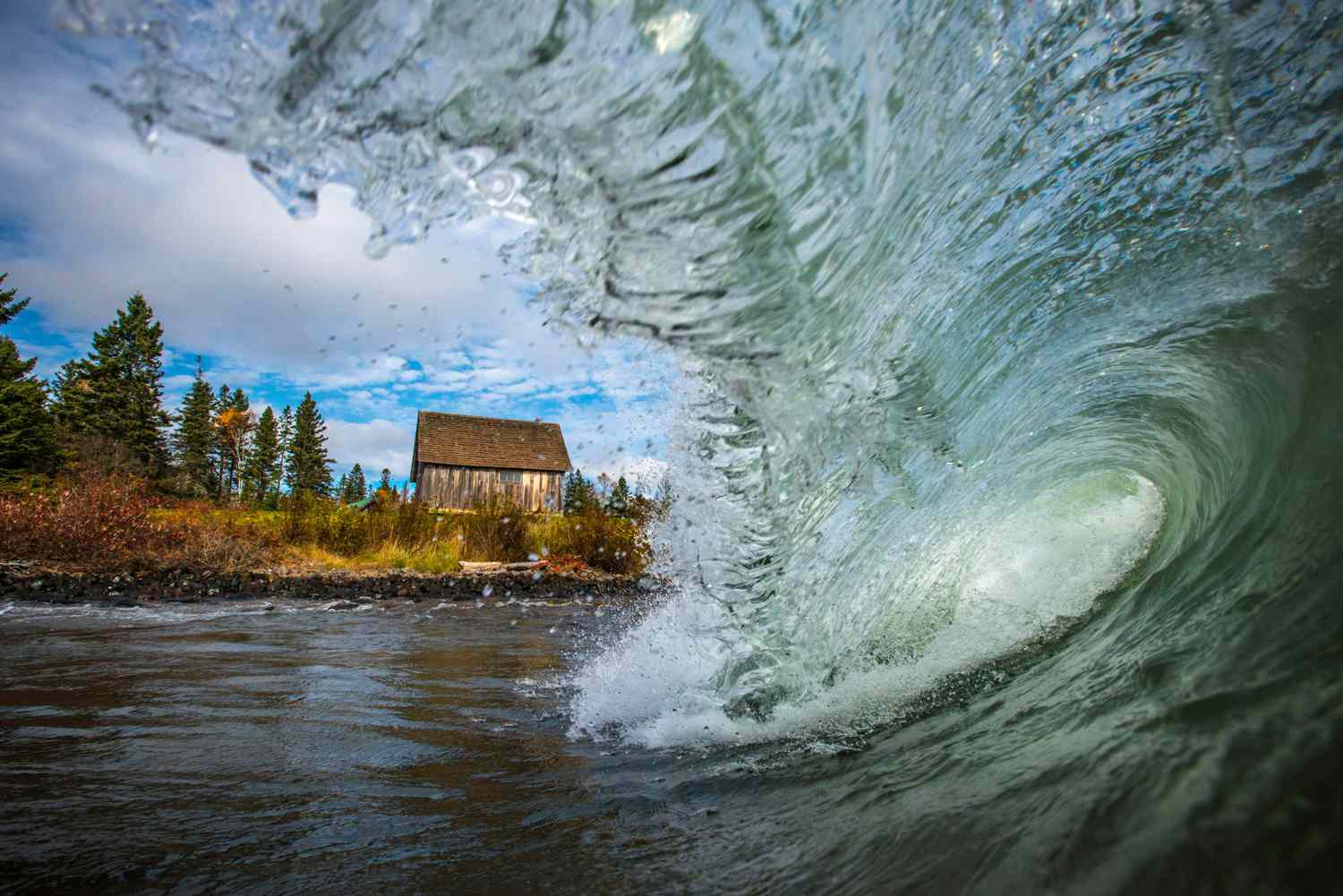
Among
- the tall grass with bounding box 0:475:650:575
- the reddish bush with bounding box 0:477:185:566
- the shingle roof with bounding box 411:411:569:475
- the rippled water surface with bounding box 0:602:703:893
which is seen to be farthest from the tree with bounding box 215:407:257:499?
the rippled water surface with bounding box 0:602:703:893

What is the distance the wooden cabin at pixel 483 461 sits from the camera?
34469mm

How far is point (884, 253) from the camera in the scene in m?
2.82

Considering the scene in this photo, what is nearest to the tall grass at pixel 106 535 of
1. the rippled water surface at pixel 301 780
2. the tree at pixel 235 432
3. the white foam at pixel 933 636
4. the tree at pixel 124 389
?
the rippled water surface at pixel 301 780

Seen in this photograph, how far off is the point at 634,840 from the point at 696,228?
6.56 feet

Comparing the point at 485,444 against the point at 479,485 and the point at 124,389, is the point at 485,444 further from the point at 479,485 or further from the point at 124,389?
the point at 124,389

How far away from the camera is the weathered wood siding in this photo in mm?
34250

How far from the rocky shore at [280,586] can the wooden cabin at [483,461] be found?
21.7 meters

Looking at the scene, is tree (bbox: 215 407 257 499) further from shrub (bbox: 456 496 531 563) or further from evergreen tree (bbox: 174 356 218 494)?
shrub (bbox: 456 496 531 563)

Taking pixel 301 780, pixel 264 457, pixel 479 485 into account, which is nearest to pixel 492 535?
pixel 301 780

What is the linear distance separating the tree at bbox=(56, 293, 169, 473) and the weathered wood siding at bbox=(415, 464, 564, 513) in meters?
14.6

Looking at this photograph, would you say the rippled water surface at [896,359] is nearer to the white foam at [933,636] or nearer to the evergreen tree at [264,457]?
the white foam at [933,636]

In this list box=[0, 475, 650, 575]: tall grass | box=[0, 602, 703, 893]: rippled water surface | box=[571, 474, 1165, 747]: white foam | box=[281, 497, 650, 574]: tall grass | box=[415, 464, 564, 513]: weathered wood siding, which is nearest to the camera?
box=[0, 602, 703, 893]: rippled water surface

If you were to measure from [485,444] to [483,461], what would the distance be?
1.25 metres

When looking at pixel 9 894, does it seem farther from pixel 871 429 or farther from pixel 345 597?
pixel 345 597
